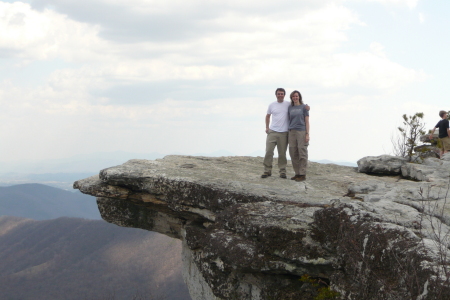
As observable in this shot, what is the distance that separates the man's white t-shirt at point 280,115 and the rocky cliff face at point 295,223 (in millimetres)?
1802

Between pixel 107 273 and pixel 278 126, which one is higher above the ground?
pixel 278 126

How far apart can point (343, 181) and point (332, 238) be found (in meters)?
6.95

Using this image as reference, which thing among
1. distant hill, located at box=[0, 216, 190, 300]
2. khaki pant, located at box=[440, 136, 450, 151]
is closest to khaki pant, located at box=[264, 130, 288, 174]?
khaki pant, located at box=[440, 136, 450, 151]

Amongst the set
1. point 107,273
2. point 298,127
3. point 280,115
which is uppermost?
point 280,115

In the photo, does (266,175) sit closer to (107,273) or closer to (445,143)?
(445,143)

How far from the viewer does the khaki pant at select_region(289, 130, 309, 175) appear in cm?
1412

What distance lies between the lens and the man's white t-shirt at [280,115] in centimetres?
1428

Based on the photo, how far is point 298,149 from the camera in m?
14.2

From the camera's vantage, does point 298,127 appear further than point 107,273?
No

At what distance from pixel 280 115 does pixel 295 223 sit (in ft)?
16.9

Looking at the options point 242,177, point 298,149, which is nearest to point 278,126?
point 298,149

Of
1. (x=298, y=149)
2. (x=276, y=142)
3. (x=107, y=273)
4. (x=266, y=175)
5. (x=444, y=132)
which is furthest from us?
(x=107, y=273)

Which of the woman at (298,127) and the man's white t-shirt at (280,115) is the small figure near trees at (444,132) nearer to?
the woman at (298,127)

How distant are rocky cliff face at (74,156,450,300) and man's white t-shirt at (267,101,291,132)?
1.80m
